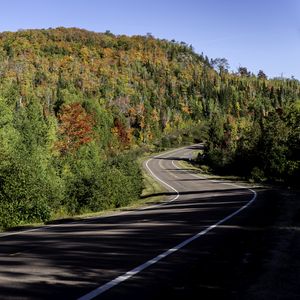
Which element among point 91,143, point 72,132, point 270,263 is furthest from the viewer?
point 72,132

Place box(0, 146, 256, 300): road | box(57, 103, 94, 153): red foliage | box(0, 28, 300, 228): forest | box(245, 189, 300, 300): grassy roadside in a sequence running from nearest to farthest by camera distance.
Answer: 1. box(0, 146, 256, 300): road
2. box(245, 189, 300, 300): grassy roadside
3. box(0, 28, 300, 228): forest
4. box(57, 103, 94, 153): red foliage

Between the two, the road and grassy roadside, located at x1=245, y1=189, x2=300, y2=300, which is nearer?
the road

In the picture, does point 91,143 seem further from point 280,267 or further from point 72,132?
point 280,267

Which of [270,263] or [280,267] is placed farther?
[270,263]

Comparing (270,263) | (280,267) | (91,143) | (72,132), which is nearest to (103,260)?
(270,263)

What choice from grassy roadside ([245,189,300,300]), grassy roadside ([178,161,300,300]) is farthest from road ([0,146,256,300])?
grassy roadside ([245,189,300,300])

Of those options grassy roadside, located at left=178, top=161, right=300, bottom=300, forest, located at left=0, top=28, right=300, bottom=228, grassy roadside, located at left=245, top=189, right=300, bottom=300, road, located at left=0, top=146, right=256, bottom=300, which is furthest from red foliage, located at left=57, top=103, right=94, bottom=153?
grassy roadside, located at left=245, top=189, right=300, bottom=300

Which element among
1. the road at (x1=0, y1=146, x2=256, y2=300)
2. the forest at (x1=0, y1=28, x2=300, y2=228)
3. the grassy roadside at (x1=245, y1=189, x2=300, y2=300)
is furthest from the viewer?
the forest at (x1=0, y1=28, x2=300, y2=228)

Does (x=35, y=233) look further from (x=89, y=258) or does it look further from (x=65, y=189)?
(x=65, y=189)

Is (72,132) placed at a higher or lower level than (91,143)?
higher

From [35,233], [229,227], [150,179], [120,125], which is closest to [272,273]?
[229,227]

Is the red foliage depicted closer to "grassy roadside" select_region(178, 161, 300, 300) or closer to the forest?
the forest

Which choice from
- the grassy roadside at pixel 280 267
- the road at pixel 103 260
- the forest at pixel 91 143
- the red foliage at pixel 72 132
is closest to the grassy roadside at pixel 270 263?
the grassy roadside at pixel 280 267

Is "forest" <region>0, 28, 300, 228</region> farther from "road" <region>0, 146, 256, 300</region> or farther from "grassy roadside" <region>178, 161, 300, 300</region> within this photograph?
"grassy roadside" <region>178, 161, 300, 300</region>
